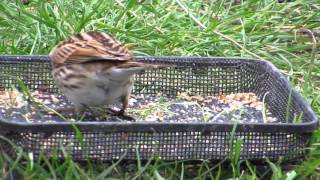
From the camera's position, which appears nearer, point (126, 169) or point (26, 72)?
point (126, 169)

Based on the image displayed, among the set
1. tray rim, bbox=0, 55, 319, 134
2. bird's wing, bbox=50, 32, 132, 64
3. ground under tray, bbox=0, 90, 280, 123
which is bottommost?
ground under tray, bbox=0, 90, 280, 123

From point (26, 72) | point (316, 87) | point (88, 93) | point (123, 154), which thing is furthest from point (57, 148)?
point (316, 87)

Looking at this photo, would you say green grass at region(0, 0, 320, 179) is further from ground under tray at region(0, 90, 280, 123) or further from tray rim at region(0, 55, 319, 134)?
tray rim at region(0, 55, 319, 134)

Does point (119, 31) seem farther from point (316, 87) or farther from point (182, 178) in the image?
point (182, 178)

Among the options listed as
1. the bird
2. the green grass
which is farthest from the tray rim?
the green grass

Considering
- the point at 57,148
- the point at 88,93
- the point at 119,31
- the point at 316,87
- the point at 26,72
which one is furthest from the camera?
the point at 119,31

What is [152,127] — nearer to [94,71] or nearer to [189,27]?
[94,71]

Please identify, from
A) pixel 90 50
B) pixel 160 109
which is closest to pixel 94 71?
pixel 90 50

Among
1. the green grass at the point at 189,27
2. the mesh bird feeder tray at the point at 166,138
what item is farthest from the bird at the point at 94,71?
the green grass at the point at 189,27
